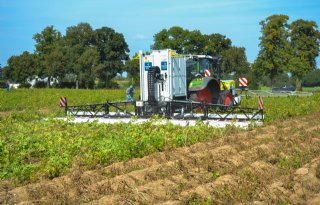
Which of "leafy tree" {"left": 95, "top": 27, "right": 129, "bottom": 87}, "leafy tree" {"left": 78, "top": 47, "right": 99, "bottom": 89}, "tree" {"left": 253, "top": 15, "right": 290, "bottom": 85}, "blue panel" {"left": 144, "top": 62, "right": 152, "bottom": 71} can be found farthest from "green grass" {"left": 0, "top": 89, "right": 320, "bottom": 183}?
"leafy tree" {"left": 95, "top": 27, "right": 129, "bottom": 87}

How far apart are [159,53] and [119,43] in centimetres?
6279

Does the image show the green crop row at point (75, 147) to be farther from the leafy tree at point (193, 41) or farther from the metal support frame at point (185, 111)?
the leafy tree at point (193, 41)

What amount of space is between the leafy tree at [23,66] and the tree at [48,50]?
4.58 feet

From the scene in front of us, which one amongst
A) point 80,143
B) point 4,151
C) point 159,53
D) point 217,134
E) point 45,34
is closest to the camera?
point 4,151

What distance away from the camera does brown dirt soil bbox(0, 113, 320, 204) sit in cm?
668

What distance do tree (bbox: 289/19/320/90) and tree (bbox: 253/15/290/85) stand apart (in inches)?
98.5

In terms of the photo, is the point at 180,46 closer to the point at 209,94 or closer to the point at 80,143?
the point at 209,94

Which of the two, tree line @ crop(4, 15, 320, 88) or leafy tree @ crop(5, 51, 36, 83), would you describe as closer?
tree line @ crop(4, 15, 320, 88)

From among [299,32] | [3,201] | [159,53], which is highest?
[299,32]

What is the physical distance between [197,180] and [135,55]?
200 feet

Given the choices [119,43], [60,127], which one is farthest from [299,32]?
[60,127]

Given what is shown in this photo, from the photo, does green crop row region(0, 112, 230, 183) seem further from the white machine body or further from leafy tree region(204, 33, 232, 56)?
leafy tree region(204, 33, 232, 56)

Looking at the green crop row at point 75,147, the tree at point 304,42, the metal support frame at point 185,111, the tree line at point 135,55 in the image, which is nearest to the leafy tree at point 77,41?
the tree line at point 135,55

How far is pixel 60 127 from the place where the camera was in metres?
15.1
